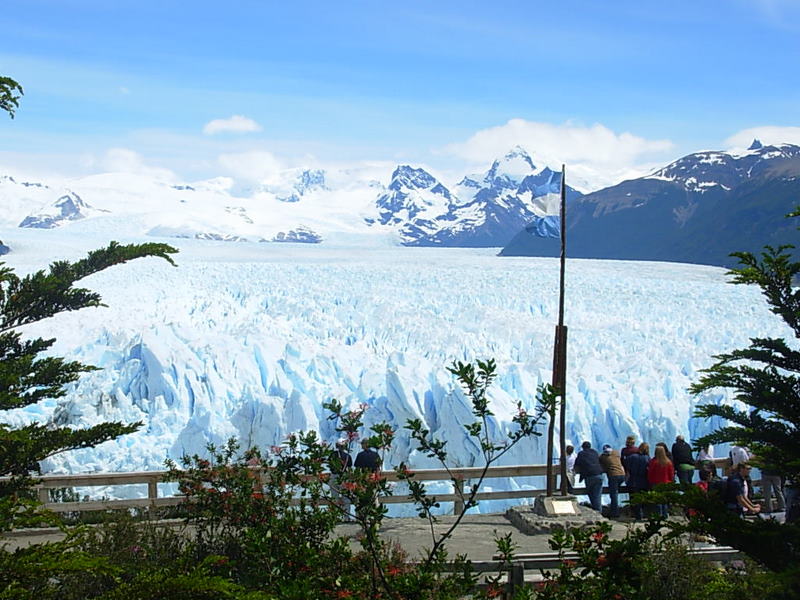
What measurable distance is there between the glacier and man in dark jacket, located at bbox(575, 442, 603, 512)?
16.7 ft

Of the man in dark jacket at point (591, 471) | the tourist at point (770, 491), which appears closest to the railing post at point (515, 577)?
the man in dark jacket at point (591, 471)

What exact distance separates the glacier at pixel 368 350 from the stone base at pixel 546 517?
4866 millimetres

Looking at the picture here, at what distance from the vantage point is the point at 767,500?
12.0 meters

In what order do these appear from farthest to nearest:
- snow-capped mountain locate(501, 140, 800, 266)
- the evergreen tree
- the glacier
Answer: snow-capped mountain locate(501, 140, 800, 266)
the glacier
the evergreen tree

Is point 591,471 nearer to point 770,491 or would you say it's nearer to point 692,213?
point 770,491

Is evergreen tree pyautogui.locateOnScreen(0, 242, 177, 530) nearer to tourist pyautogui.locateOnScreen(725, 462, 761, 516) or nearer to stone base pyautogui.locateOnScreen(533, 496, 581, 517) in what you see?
stone base pyautogui.locateOnScreen(533, 496, 581, 517)

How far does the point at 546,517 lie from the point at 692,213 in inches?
4496

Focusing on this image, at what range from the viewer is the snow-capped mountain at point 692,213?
9844 cm

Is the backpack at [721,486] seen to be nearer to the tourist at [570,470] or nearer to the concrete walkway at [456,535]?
the concrete walkway at [456,535]

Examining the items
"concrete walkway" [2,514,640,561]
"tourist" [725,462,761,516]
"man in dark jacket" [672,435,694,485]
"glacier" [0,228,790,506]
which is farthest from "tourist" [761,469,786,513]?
"glacier" [0,228,790,506]

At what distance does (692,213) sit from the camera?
11962cm

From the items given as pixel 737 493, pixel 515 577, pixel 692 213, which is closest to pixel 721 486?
pixel 737 493

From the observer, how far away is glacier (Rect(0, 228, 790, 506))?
18344 mm

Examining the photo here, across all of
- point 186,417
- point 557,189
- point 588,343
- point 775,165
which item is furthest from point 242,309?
point 775,165
